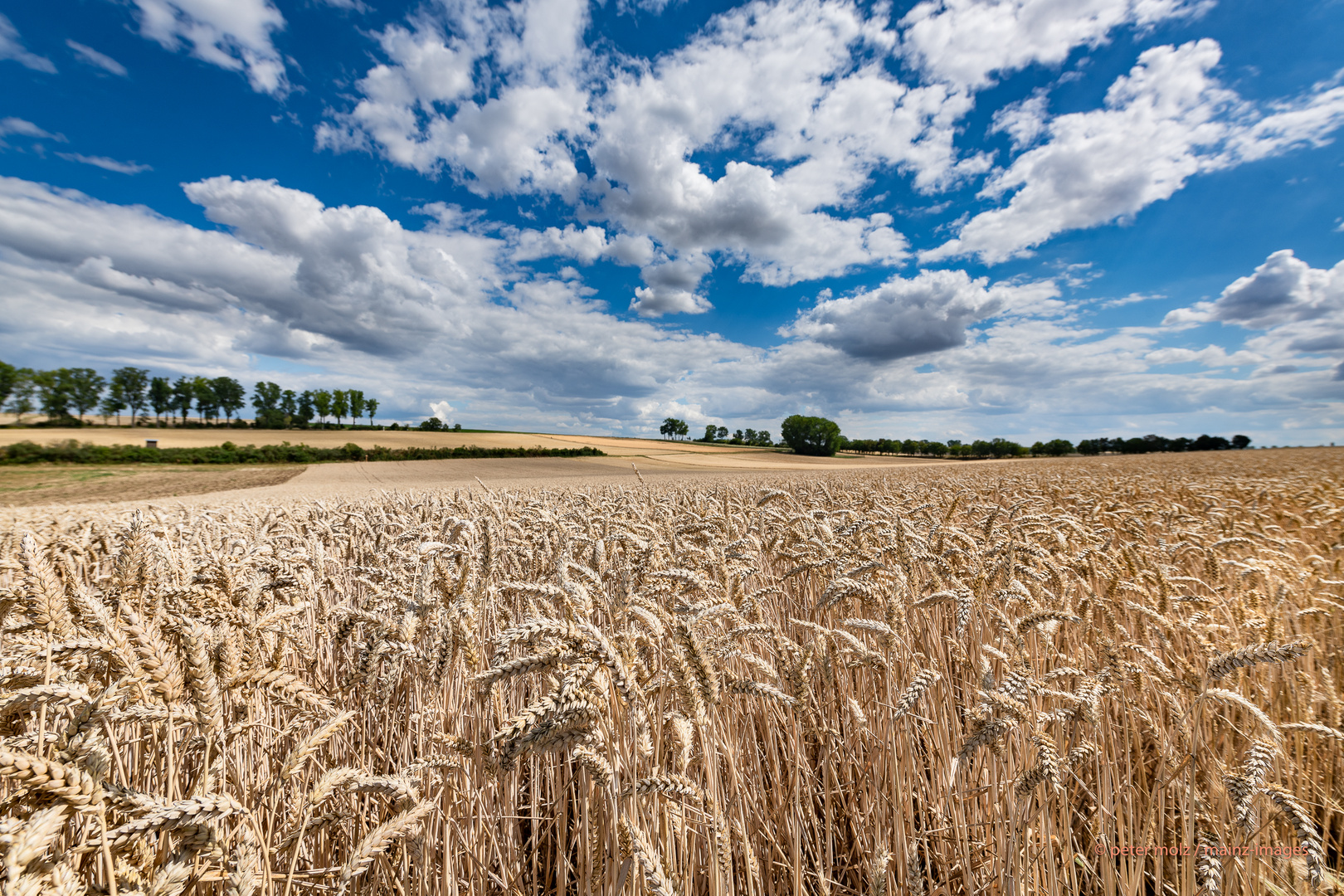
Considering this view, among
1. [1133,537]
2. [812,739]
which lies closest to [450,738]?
[812,739]

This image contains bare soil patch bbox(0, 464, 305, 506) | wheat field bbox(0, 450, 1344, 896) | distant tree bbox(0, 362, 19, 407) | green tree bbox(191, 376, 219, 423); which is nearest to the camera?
wheat field bbox(0, 450, 1344, 896)

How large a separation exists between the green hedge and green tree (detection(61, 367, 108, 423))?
42535mm

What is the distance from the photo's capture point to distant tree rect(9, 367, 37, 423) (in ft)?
258

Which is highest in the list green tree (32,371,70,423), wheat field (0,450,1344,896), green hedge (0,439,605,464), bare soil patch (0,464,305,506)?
green tree (32,371,70,423)

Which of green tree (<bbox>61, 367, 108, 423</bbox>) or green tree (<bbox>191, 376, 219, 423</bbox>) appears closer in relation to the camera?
green tree (<bbox>61, 367, 108, 423</bbox>)

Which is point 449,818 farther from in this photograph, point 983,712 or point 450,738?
point 983,712

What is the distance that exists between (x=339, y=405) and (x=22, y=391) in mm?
41875

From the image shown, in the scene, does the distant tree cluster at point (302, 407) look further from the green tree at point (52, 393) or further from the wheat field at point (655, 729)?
the wheat field at point (655, 729)

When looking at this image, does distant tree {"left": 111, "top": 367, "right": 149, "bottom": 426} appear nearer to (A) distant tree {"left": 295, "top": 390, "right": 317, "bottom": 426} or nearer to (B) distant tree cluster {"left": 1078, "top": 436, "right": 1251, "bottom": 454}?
(A) distant tree {"left": 295, "top": 390, "right": 317, "bottom": 426}

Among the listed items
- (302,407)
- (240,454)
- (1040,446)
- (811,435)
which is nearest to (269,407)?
(302,407)

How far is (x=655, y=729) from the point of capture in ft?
6.74

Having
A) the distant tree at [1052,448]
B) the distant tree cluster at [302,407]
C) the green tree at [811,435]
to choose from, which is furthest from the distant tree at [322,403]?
the distant tree at [1052,448]

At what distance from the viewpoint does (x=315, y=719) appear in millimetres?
2551

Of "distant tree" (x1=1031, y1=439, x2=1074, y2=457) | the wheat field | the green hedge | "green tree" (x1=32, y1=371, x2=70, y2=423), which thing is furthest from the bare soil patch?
"distant tree" (x1=1031, y1=439, x2=1074, y2=457)
